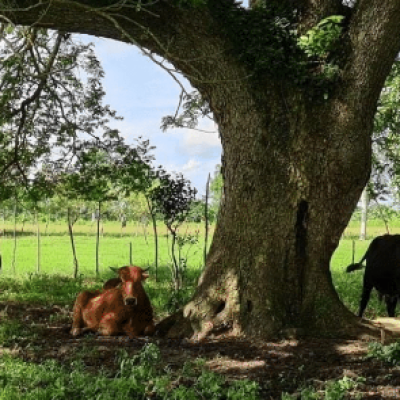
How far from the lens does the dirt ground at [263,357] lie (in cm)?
601

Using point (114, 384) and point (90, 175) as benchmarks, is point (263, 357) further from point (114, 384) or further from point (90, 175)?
point (90, 175)

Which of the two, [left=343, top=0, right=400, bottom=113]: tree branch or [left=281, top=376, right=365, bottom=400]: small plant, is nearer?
[left=281, top=376, right=365, bottom=400]: small plant

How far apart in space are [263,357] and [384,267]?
12.1 ft

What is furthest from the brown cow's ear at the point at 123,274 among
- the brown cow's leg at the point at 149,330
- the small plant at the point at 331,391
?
the small plant at the point at 331,391

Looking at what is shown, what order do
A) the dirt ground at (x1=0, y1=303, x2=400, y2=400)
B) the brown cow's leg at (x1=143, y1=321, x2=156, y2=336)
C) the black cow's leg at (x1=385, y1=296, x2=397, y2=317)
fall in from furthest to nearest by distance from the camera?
the black cow's leg at (x1=385, y1=296, x2=397, y2=317), the brown cow's leg at (x1=143, y1=321, x2=156, y2=336), the dirt ground at (x1=0, y1=303, x2=400, y2=400)

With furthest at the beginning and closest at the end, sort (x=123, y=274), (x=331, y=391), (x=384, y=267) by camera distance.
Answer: (x=384, y=267) → (x=123, y=274) → (x=331, y=391)

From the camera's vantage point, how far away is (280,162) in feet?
26.6

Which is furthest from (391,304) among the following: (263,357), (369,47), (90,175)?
(90,175)

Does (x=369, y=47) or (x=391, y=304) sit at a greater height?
(x=369, y=47)

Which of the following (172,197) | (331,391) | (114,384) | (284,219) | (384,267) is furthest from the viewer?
(172,197)

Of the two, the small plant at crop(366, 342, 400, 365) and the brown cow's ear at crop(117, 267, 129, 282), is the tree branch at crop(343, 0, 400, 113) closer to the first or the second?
the small plant at crop(366, 342, 400, 365)

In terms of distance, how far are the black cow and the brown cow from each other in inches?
159

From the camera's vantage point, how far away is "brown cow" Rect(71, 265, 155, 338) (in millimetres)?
8250

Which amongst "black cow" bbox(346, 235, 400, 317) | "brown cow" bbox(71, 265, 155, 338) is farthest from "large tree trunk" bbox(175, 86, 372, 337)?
"black cow" bbox(346, 235, 400, 317)
